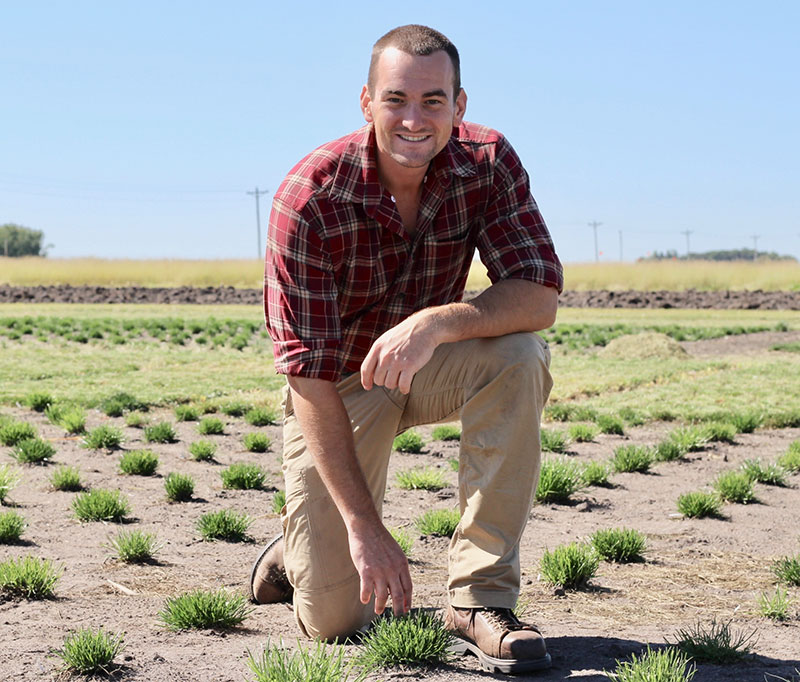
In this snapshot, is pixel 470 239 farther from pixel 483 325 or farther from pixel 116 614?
pixel 116 614

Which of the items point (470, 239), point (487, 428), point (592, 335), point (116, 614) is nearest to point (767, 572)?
point (487, 428)

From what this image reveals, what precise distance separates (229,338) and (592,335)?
693cm

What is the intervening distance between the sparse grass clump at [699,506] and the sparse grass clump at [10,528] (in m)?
3.74

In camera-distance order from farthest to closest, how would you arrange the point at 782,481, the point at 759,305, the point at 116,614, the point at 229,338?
the point at 759,305 < the point at 229,338 < the point at 782,481 < the point at 116,614

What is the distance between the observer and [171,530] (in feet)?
18.1

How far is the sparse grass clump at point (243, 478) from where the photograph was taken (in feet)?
21.6

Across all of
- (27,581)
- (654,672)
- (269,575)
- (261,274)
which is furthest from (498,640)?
(261,274)

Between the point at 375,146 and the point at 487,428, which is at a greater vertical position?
the point at 375,146

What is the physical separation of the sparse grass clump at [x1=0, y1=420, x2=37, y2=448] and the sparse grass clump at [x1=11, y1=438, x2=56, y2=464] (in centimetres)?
47

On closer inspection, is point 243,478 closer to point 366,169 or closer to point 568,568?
point 568,568

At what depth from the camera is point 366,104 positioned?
4.00 m

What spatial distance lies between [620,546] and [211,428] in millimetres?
4598

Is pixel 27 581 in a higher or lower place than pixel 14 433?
lower

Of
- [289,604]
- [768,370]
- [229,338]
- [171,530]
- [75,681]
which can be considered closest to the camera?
[75,681]
